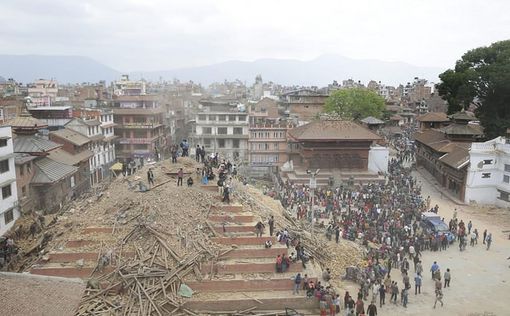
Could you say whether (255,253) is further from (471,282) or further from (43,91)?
(43,91)

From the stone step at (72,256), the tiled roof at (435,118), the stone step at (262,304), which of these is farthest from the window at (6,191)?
the tiled roof at (435,118)

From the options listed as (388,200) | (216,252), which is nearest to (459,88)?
(388,200)

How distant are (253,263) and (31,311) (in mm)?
11800

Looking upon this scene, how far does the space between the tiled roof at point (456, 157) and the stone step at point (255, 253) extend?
25.1 meters

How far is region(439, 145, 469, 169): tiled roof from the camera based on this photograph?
41131mm

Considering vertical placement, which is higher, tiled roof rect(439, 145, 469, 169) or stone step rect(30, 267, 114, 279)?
tiled roof rect(439, 145, 469, 169)

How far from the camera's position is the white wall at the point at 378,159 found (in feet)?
169

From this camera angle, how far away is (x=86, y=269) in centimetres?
2131

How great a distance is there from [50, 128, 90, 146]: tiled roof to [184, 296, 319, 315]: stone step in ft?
95.8

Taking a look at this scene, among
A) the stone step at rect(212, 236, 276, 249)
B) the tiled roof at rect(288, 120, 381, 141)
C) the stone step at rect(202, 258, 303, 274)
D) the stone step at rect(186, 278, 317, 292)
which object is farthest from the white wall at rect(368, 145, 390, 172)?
the stone step at rect(186, 278, 317, 292)

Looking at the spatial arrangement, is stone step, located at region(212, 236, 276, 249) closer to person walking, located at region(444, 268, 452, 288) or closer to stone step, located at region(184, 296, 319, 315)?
stone step, located at region(184, 296, 319, 315)

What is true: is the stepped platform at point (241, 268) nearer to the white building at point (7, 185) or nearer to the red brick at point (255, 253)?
the red brick at point (255, 253)

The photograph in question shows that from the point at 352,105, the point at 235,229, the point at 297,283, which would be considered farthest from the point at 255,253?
the point at 352,105

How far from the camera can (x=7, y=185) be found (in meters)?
29.1
